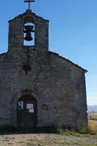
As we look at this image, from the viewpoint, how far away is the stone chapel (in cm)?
1644

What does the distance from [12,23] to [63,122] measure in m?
7.02

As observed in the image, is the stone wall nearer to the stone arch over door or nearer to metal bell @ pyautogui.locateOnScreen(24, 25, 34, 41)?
the stone arch over door

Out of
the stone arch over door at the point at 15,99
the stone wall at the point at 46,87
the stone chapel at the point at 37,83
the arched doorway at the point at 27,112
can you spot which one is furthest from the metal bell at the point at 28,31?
the arched doorway at the point at 27,112

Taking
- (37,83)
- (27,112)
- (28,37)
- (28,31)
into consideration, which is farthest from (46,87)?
(28,31)

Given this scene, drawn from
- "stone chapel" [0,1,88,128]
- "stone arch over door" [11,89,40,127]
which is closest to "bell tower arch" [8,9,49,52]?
"stone chapel" [0,1,88,128]

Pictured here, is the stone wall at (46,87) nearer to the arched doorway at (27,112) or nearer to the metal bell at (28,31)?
the arched doorway at (27,112)

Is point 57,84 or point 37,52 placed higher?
point 37,52

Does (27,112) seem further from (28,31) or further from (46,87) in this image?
(28,31)

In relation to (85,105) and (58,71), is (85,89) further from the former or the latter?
(58,71)

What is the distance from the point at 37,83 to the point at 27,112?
6.20 feet

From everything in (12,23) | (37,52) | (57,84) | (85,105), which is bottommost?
(85,105)

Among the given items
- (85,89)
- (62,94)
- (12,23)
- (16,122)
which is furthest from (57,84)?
(12,23)

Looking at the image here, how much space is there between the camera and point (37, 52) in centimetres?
1716

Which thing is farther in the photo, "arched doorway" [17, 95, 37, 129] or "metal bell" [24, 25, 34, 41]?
Answer: "metal bell" [24, 25, 34, 41]
